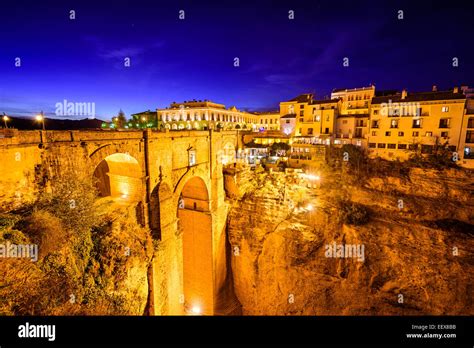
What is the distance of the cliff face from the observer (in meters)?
17.6

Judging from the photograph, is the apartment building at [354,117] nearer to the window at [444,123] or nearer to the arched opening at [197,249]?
the window at [444,123]

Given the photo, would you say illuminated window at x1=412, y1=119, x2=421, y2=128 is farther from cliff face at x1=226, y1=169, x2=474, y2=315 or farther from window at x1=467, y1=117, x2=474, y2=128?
cliff face at x1=226, y1=169, x2=474, y2=315

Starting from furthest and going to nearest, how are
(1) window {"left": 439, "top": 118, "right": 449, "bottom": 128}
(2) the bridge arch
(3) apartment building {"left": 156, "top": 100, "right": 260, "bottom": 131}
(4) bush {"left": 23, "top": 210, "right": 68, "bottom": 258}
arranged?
(3) apartment building {"left": 156, "top": 100, "right": 260, "bottom": 131} < (2) the bridge arch < (1) window {"left": 439, "top": 118, "right": 449, "bottom": 128} < (4) bush {"left": 23, "top": 210, "right": 68, "bottom": 258}

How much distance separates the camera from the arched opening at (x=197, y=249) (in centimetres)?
2208

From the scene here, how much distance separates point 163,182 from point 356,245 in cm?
1568

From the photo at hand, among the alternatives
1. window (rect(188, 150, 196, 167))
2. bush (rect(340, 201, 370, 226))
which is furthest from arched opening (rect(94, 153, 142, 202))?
bush (rect(340, 201, 370, 226))

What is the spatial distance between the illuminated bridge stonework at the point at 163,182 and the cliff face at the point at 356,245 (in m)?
3.18

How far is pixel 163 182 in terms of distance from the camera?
15.7 meters

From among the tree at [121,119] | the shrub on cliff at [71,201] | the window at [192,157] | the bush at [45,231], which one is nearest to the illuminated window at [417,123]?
the window at [192,157]

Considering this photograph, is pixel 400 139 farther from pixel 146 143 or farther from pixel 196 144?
pixel 146 143

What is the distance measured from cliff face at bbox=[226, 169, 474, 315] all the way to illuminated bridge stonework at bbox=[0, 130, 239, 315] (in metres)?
3.18

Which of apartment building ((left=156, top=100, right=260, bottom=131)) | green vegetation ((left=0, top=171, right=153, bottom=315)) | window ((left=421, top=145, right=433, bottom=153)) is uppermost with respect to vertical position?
apartment building ((left=156, top=100, right=260, bottom=131))

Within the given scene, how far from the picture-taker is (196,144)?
64.3 ft

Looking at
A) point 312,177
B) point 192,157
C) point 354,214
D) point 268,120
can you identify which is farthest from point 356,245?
point 268,120
